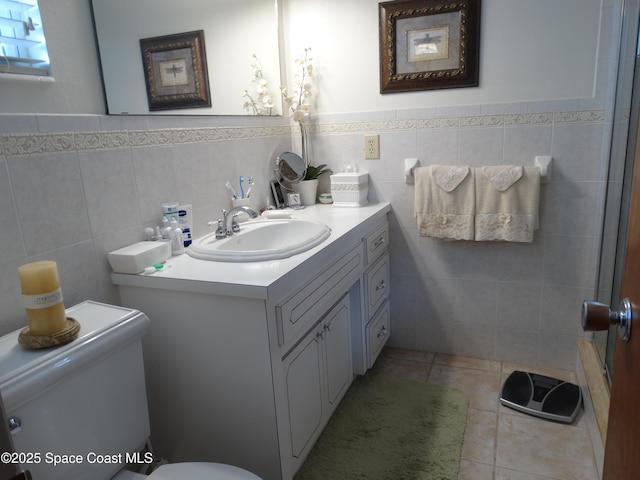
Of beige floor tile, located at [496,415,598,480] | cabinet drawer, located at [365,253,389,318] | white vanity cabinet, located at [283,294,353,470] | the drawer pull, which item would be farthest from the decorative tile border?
beige floor tile, located at [496,415,598,480]

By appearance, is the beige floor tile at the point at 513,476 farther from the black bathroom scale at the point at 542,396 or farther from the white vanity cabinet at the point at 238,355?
the white vanity cabinet at the point at 238,355

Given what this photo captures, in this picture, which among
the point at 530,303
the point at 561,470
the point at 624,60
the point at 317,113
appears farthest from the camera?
the point at 317,113

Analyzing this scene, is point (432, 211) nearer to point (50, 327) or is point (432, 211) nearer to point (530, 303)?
point (530, 303)

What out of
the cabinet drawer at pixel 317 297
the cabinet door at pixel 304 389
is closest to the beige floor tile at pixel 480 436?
the cabinet door at pixel 304 389

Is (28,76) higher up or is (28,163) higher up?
(28,76)

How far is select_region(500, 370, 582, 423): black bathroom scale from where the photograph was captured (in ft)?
5.82

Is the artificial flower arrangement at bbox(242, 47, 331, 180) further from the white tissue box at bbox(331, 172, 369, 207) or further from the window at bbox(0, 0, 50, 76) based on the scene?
the window at bbox(0, 0, 50, 76)

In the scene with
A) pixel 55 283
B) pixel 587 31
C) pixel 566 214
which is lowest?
pixel 566 214

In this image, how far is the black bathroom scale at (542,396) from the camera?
1774mm

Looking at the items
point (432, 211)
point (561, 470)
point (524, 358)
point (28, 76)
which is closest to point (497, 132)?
point (432, 211)

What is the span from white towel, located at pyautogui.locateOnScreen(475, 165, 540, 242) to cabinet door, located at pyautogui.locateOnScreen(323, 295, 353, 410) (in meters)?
0.71

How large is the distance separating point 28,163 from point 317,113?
141cm

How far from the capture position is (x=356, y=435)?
5.59ft

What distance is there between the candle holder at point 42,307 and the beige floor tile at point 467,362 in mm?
1751
